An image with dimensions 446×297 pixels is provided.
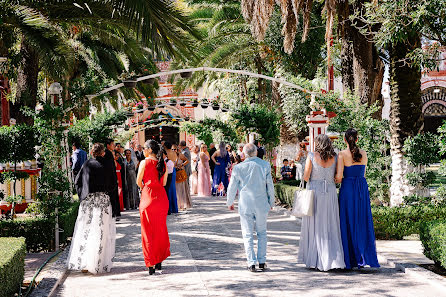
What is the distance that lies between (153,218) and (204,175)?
41.3 feet

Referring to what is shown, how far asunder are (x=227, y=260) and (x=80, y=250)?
2074mm

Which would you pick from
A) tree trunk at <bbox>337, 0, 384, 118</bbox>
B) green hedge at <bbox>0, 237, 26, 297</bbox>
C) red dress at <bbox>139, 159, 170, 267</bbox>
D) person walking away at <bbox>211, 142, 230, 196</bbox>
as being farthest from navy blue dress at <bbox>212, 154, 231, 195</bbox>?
green hedge at <bbox>0, 237, 26, 297</bbox>

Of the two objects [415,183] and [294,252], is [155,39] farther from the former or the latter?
[415,183]

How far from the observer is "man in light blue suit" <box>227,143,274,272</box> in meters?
7.32

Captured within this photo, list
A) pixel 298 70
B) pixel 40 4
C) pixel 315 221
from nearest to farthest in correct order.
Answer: pixel 315 221, pixel 40 4, pixel 298 70

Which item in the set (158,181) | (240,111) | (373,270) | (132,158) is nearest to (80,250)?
(158,181)

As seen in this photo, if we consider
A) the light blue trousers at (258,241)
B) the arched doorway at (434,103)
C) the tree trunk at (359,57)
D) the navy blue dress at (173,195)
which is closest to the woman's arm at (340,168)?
the light blue trousers at (258,241)

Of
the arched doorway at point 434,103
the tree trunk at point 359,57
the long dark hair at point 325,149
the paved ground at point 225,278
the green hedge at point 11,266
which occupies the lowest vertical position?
the paved ground at point 225,278

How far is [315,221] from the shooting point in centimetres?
727

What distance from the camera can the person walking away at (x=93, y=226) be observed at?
7.48m

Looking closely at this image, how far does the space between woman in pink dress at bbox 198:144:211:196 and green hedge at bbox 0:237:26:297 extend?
41.6 feet

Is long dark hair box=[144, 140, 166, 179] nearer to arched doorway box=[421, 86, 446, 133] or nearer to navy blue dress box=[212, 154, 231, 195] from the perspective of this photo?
navy blue dress box=[212, 154, 231, 195]

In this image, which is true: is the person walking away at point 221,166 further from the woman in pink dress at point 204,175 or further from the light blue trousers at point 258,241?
the light blue trousers at point 258,241

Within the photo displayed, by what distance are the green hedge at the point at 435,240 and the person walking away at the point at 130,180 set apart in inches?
379
